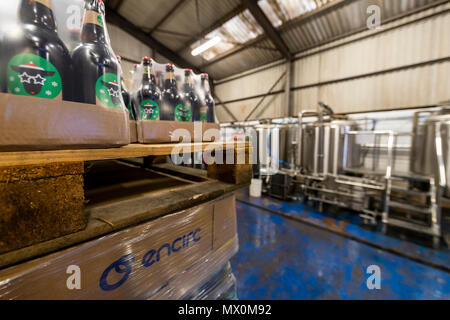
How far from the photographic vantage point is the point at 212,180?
1224 mm

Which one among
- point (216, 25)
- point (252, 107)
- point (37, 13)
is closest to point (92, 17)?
point (37, 13)

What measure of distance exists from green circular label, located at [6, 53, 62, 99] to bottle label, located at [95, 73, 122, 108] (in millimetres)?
109

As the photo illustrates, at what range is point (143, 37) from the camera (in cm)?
845

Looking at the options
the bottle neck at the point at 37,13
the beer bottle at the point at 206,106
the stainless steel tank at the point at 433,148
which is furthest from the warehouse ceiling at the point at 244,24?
the bottle neck at the point at 37,13

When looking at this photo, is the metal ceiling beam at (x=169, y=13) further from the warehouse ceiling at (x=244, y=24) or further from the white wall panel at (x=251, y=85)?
the white wall panel at (x=251, y=85)

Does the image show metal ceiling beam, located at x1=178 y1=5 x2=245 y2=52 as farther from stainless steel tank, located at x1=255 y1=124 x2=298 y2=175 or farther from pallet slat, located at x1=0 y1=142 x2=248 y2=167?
pallet slat, located at x1=0 y1=142 x2=248 y2=167

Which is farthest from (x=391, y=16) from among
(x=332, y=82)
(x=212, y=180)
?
(x=212, y=180)

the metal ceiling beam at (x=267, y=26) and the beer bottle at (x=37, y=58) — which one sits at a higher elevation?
the metal ceiling beam at (x=267, y=26)

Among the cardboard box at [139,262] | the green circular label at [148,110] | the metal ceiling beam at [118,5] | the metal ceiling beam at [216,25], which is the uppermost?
the metal ceiling beam at [118,5]

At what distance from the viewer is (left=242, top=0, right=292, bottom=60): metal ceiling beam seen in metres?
5.45

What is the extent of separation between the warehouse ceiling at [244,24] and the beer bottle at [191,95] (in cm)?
565

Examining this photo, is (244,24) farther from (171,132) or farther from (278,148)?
(171,132)

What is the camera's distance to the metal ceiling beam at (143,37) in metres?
7.66

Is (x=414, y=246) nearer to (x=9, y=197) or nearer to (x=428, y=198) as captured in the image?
(x=428, y=198)
